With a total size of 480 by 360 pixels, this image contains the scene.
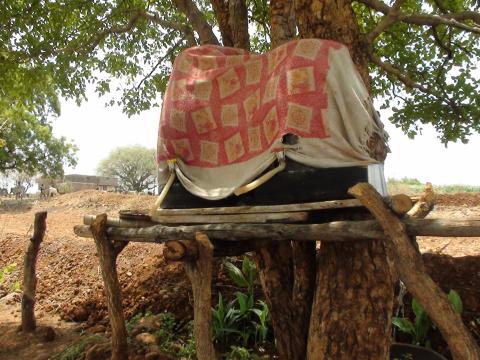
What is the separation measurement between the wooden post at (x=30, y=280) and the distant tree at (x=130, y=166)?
33596mm

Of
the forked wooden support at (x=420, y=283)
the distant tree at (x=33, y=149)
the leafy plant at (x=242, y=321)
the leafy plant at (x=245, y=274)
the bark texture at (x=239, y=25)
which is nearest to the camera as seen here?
the forked wooden support at (x=420, y=283)

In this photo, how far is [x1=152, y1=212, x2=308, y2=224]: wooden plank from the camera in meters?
2.72

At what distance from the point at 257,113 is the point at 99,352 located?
3.04m

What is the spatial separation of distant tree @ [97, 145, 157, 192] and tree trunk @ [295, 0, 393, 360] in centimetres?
3675

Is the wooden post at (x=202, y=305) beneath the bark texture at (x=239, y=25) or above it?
beneath

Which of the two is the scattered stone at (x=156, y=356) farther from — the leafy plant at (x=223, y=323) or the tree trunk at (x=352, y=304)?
the tree trunk at (x=352, y=304)

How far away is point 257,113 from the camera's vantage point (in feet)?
10.3

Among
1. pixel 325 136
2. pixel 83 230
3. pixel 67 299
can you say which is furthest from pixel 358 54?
pixel 67 299

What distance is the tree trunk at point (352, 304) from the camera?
3.11 m

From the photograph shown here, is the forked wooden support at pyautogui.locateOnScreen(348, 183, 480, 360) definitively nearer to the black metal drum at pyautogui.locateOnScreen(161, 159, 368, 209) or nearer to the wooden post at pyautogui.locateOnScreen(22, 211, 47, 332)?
the black metal drum at pyautogui.locateOnScreen(161, 159, 368, 209)

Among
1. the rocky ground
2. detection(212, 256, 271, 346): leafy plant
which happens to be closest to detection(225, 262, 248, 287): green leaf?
detection(212, 256, 271, 346): leafy plant

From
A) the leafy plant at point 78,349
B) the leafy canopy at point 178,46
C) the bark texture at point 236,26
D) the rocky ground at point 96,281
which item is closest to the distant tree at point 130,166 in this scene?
the rocky ground at point 96,281

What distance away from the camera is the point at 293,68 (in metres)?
2.88

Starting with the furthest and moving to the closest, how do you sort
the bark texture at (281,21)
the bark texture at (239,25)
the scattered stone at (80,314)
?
the scattered stone at (80,314), the bark texture at (239,25), the bark texture at (281,21)
